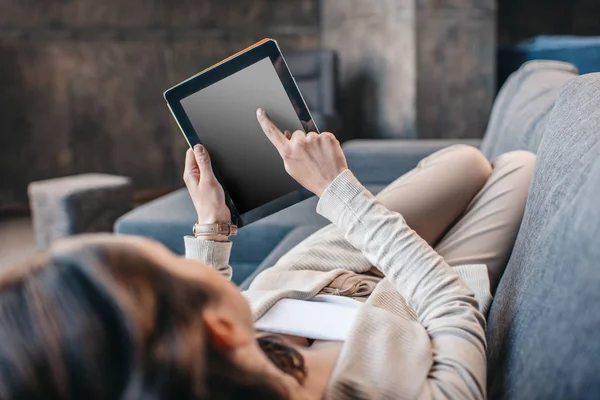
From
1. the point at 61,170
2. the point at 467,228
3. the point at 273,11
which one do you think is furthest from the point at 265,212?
the point at 273,11

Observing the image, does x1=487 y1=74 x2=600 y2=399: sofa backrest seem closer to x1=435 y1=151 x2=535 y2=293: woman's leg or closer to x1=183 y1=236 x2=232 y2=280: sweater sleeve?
x1=435 y1=151 x2=535 y2=293: woman's leg

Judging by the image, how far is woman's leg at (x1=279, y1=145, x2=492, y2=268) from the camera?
3.85 feet

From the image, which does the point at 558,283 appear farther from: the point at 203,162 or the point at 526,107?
the point at 526,107

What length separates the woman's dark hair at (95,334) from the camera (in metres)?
0.42

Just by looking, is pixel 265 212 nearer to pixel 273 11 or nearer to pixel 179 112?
pixel 179 112

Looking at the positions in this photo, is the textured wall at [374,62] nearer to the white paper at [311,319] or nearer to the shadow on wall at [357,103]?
the shadow on wall at [357,103]

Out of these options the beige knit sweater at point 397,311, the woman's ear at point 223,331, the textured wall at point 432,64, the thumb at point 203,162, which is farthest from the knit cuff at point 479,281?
the textured wall at point 432,64

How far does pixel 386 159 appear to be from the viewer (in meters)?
2.48

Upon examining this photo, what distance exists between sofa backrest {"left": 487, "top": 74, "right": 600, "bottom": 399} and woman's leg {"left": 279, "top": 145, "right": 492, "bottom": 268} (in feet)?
1.11

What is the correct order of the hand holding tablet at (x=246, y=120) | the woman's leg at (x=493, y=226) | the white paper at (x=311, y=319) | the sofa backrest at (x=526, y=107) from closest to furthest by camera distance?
the white paper at (x=311, y=319) → the hand holding tablet at (x=246, y=120) → the woman's leg at (x=493, y=226) → the sofa backrest at (x=526, y=107)

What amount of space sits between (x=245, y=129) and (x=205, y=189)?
0.11m

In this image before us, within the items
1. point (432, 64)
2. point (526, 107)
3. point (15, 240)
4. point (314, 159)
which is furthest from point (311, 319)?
point (432, 64)

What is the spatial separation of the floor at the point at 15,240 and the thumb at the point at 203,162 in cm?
213

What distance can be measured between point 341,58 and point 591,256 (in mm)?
4107
